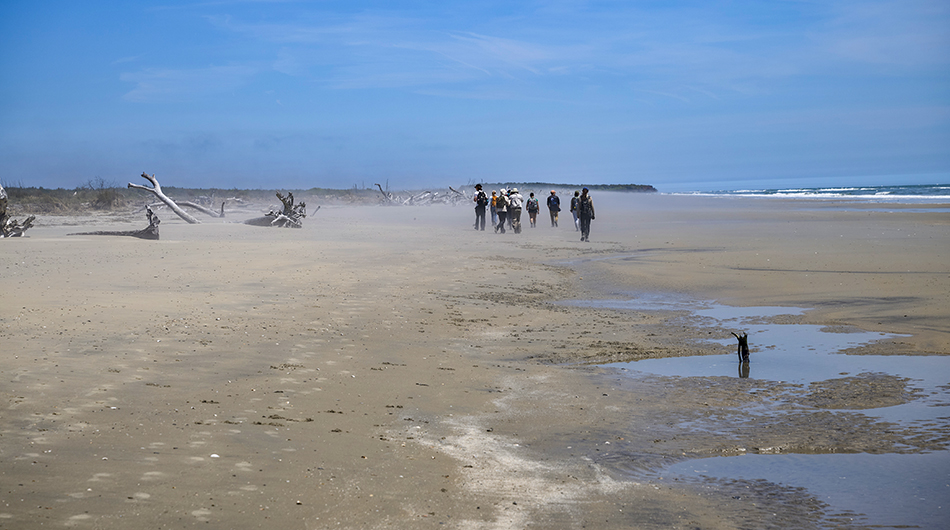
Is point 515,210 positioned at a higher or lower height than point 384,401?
higher

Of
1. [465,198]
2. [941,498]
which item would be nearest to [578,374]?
[941,498]

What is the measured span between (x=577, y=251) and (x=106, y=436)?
19221 millimetres

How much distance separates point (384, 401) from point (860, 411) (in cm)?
402

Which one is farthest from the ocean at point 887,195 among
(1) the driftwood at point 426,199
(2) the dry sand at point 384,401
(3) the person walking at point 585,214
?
(2) the dry sand at point 384,401

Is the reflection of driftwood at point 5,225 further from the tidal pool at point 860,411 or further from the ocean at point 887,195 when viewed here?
the ocean at point 887,195

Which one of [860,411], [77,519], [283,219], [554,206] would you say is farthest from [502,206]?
[77,519]

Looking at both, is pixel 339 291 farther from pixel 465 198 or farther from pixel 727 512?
pixel 465 198

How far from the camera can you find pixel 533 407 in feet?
22.5

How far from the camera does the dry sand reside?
448 cm

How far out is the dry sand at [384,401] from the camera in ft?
14.7

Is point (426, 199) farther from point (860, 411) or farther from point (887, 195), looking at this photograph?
point (860, 411)

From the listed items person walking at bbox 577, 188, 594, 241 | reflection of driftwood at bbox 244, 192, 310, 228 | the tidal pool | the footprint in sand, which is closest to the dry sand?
the footprint in sand

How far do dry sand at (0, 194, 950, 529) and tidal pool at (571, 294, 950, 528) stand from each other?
22 cm

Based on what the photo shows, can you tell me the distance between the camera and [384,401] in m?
6.86
